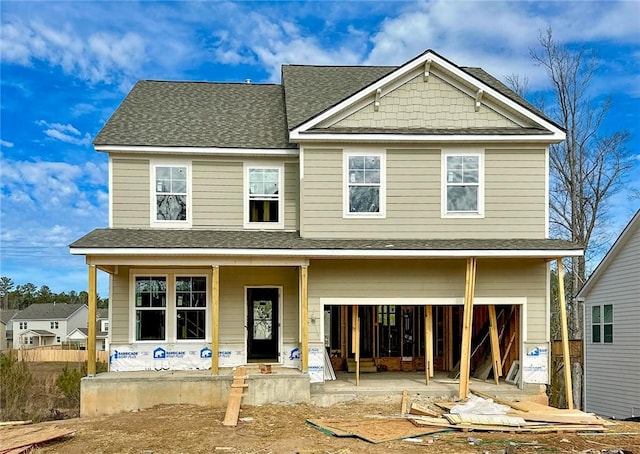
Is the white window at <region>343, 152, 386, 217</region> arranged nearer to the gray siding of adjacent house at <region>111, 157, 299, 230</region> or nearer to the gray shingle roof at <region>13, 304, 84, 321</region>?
the gray siding of adjacent house at <region>111, 157, 299, 230</region>

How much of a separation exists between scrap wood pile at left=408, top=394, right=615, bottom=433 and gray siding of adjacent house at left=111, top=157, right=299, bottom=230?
6.12 metres

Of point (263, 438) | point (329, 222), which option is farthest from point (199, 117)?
point (263, 438)

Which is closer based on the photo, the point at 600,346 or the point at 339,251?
the point at 339,251

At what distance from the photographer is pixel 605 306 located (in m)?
20.2

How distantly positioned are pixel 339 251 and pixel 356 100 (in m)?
3.68

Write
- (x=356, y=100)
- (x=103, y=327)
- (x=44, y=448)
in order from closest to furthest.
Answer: (x=44, y=448), (x=356, y=100), (x=103, y=327)

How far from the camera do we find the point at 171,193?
15719 millimetres

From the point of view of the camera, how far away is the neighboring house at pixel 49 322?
72312 mm

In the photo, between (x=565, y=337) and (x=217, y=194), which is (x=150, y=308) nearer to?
(x=217, y=194)

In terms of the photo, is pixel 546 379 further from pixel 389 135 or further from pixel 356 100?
pixel 356 100

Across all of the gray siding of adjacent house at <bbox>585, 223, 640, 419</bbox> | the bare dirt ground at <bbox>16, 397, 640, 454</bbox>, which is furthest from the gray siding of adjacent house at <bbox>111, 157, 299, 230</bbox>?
the gray siding of adjacent house at <bbox>585, 223, 640, 419</bbox>

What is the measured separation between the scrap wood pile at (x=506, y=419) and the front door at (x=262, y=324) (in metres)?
4.82

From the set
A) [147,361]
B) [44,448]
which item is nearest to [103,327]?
[147,361]

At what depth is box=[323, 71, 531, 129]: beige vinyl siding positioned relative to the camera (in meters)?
15.1
